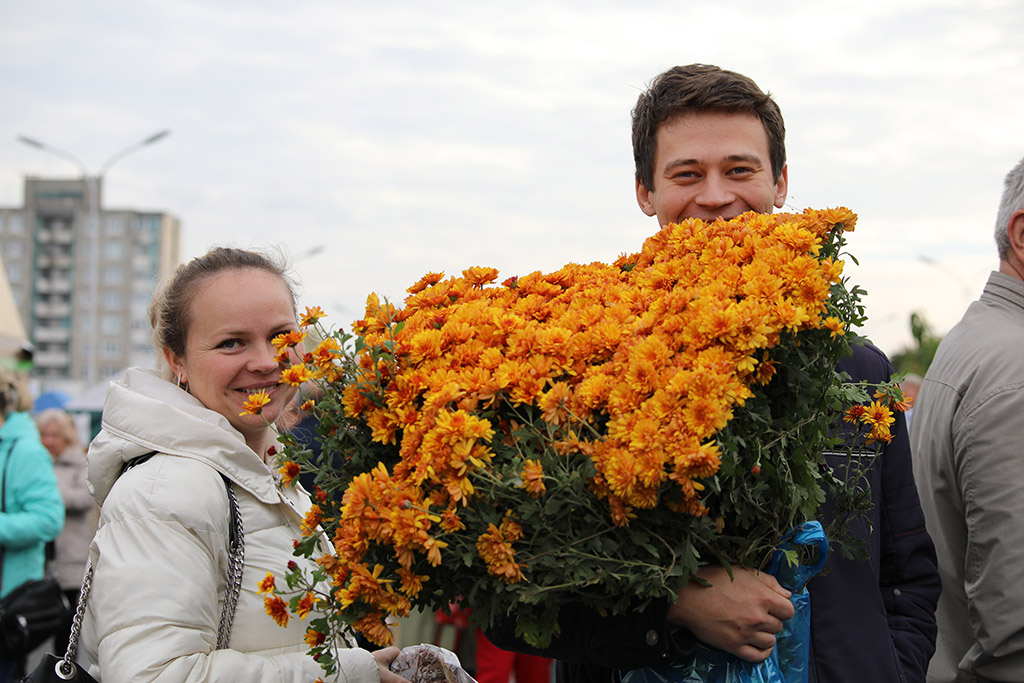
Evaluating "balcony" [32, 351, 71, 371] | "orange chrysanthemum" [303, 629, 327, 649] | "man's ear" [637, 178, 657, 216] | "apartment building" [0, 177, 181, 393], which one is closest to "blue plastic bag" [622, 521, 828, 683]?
"orange chrysanthemum" [303, 629, 327, 649]

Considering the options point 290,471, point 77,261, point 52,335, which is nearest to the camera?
point 290,471

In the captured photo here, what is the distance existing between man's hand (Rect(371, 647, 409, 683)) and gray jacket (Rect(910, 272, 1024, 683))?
1.61 metres

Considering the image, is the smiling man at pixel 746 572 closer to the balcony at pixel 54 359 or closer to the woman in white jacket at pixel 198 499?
the woman in white jacket at pixel 198 499

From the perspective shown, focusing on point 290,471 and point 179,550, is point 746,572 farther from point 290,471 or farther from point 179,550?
point 179,550

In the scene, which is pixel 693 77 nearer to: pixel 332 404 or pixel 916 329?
pixel 332 404

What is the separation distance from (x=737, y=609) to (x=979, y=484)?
4.04 feet

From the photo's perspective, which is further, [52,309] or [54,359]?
[52,309]

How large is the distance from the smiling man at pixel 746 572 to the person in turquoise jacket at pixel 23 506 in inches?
170

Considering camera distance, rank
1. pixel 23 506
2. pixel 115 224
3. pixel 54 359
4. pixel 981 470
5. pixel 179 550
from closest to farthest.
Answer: pixel 179 550, pixel 981 470, pixel 23 506, pixel 115 224, pixel 54 359

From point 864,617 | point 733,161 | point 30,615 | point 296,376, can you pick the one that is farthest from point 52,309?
point 864,617

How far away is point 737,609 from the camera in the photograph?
172 cm

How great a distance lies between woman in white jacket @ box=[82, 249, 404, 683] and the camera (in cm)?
196

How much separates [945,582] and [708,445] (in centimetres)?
172

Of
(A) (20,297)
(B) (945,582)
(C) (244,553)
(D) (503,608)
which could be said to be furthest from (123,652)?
(A) (20,297)
